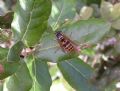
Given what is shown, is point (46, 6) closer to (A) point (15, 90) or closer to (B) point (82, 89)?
(A) point (15, 90)

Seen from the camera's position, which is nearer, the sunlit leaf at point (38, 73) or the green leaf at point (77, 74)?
the sunlit leaf at point (38, 73)

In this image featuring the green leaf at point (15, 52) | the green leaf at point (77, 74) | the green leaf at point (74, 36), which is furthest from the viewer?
the green leaf at point (77, 74)

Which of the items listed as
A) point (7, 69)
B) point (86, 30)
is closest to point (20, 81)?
point (7, 69)

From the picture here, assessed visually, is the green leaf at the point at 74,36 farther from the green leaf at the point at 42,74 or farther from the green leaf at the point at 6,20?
the green leaf at the point at 6,20

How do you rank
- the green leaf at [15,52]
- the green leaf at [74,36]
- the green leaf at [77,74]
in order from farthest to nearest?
1. the green leaf at [77,74]
2. the green leaf at [74,36]
3. the green leaf at [15,52]

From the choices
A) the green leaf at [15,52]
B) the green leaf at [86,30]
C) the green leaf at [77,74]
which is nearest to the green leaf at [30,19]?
the green leaf at [15,52]

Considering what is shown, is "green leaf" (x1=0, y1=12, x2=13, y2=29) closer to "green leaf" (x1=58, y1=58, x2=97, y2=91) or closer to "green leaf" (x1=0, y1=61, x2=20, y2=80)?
"green leaf" (x1=0, y1=61, x2=20, y2=80)

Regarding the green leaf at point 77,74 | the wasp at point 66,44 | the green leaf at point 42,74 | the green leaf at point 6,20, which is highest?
the green leaf at point 6,20
